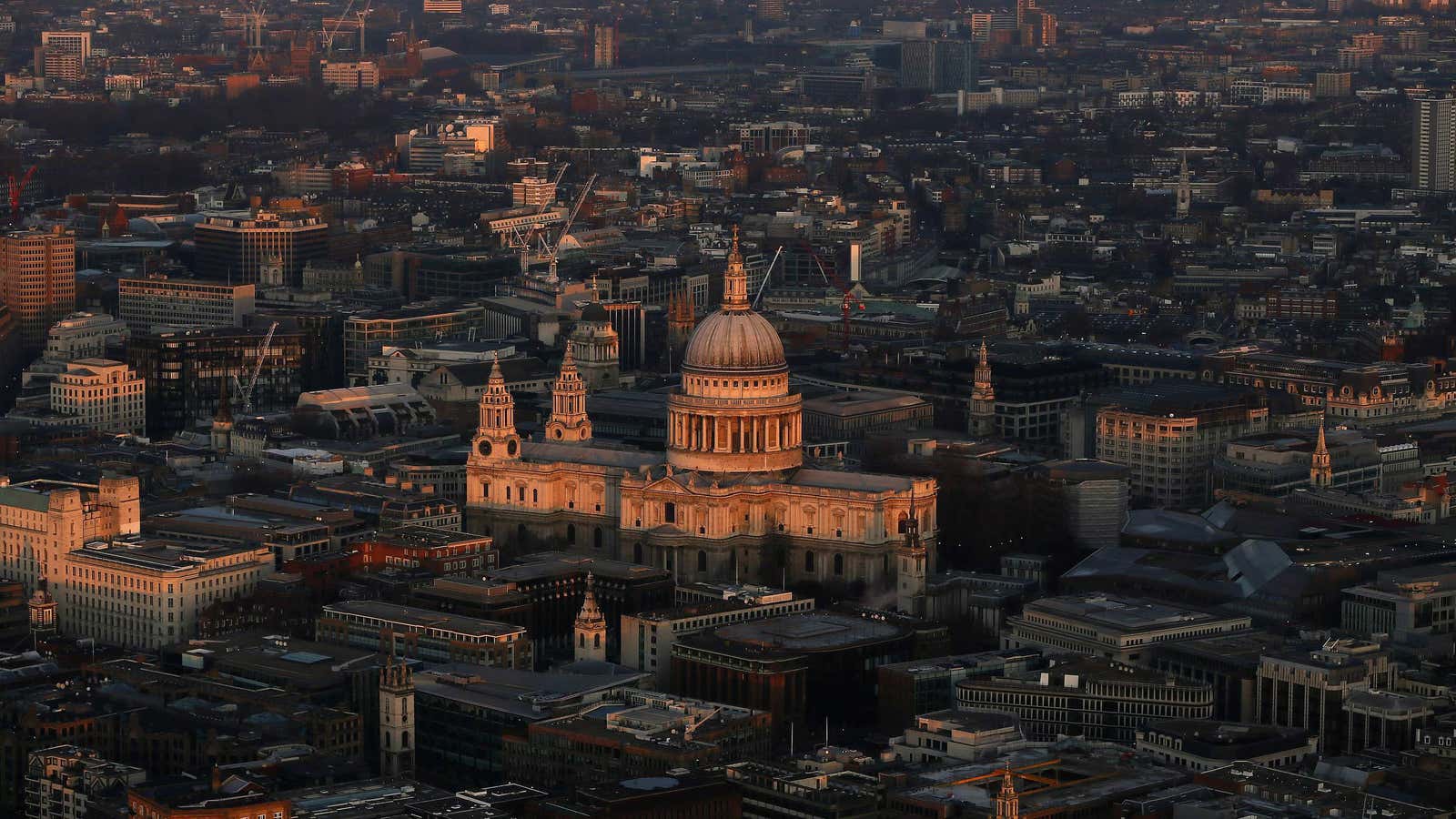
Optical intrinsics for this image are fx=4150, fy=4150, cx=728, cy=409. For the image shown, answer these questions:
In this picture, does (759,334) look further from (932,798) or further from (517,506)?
(932,798)

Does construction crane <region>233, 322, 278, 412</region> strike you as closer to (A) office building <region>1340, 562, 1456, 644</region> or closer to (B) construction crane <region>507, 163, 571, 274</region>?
→ (B) construction crane <region>507, 163, 571, 274</region>

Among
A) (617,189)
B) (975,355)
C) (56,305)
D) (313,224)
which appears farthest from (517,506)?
(617,189)

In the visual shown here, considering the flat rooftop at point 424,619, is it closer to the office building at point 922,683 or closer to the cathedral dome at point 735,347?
the office building at point 922,683

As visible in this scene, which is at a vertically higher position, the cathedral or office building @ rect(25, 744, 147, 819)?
the cathedral

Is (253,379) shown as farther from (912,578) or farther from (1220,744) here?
(1220,744)

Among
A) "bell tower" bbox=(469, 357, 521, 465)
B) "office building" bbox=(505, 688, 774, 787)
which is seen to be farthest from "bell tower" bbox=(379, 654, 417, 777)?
"bell tower" bbox=(469, 357, 521, 465)

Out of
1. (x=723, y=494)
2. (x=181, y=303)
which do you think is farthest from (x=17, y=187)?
(x=723, y=494)
